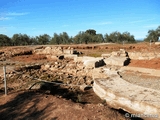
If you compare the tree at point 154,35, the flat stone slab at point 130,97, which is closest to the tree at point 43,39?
the tree at point 154,35

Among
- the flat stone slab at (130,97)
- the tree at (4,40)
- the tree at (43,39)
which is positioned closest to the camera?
the flat stone slab at (130,97)

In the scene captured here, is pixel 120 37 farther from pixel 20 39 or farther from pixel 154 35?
pixel 20 39

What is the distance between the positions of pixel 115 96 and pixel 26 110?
9.44 feet

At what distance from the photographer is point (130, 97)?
16.7 ft

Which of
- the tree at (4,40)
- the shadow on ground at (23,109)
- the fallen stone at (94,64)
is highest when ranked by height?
the tree at (4,40)

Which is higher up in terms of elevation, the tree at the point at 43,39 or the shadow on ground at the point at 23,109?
the tree at the point at 43,39

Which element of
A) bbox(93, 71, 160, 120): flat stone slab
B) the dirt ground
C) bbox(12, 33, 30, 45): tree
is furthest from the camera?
bbox(12, 33, 30, 45): tree

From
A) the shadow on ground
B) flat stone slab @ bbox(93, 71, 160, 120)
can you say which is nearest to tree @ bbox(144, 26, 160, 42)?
flat stone slab @ bbox(93, 71, 160, 120)

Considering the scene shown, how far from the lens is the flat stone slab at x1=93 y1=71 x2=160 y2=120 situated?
4.60m

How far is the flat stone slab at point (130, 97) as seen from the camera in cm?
460

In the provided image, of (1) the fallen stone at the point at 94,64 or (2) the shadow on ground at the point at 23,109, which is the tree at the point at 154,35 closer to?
(1) the fallen stone at the point at 94,64

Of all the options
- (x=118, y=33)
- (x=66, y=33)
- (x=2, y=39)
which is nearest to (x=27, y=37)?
(x=2, y=39)

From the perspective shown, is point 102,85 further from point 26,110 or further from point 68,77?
point 68,77

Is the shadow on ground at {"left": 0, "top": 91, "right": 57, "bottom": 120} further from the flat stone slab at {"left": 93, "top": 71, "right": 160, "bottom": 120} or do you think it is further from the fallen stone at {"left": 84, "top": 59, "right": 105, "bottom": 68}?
the fallen stone at {"left": 84, "top": 59, "right": 105, "bottom": 68}
